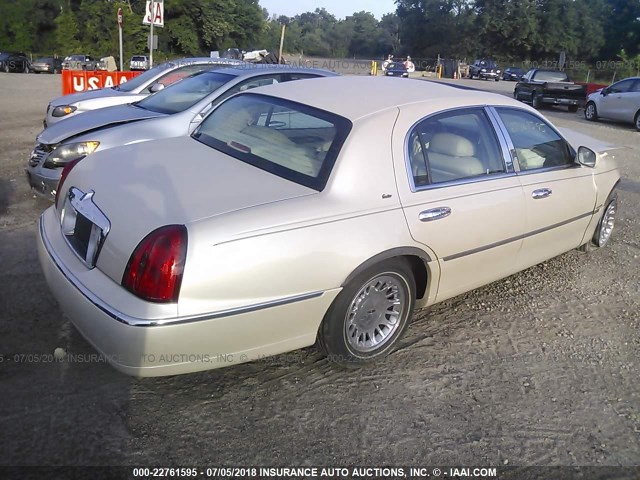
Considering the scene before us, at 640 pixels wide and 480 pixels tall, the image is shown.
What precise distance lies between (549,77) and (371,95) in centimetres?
2017

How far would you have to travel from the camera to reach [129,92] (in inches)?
333

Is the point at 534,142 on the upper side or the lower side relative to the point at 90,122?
upper

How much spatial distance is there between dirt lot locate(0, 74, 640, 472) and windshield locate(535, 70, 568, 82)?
746 inches

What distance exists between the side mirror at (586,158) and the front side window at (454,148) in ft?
3.25

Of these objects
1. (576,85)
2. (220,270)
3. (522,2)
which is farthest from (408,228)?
(522,2)

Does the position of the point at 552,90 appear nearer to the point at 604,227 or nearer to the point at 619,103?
the point at 619,103

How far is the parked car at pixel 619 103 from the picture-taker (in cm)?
1656

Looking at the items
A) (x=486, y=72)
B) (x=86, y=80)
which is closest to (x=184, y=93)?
(x=86, y=80)

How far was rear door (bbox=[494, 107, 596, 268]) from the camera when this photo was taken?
4141 millimetres

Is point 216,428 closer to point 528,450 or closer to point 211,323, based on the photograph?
point 211,323

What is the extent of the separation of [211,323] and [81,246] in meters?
0.97

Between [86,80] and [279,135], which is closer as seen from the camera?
[279,135]

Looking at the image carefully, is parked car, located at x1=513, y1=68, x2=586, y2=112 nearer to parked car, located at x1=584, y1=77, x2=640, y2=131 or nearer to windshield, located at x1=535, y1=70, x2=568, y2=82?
windshield, located at x1=535, y1=70, x2=568, y2=82

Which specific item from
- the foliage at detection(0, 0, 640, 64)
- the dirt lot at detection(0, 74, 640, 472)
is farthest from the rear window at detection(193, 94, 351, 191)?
the foliage at detection(0, 0, 640, 64)
